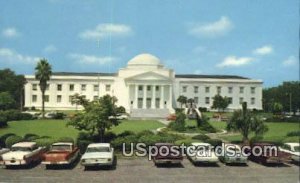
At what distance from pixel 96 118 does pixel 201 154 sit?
9.76 metres

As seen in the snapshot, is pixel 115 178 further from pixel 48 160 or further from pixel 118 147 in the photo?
pixel 118 147

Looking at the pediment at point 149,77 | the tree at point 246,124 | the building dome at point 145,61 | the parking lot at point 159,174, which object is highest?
the building dome at point 145,61

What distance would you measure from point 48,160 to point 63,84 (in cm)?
8541

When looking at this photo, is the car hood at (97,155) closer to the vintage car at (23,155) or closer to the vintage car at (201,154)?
the vintage car at (23,155)

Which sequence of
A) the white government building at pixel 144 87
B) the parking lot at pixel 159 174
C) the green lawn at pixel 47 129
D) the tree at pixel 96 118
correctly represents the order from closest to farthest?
the parking lot at pixel 159 174
the tree at pixel 96 118
the green lawn at pixel 47 129
the white government building at pixel 144 87

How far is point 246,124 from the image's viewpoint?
96.3 feet

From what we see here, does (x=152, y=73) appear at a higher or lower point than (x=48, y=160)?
higher

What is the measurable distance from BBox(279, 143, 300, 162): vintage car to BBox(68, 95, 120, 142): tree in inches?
491

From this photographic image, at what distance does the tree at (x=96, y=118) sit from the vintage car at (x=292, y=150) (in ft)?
40.9

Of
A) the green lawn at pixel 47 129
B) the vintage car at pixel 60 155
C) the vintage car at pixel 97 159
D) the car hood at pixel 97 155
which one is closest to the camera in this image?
the vintage car at pixel 97 159

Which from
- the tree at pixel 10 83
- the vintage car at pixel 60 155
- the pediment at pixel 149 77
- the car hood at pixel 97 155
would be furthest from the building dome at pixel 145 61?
the car hood at pixel 97 155

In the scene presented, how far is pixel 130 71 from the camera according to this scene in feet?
335

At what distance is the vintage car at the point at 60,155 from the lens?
21359mm

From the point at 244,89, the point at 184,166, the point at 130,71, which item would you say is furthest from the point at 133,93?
the point at 184,166
